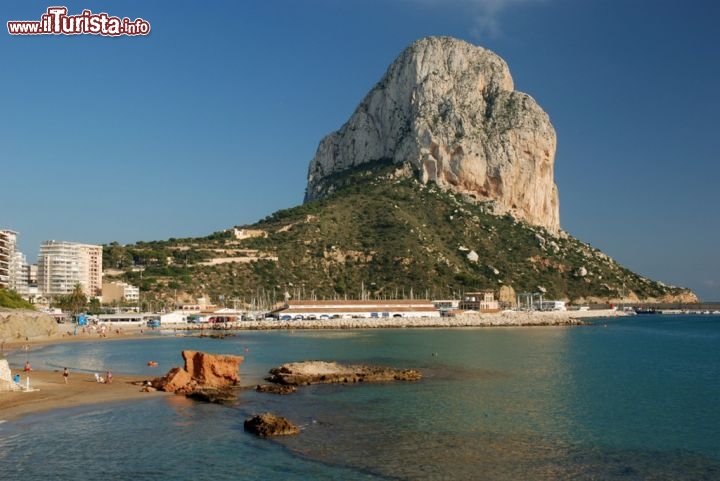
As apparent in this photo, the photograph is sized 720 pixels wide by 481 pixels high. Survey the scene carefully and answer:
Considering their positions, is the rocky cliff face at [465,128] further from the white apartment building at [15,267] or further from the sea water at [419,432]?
the sea water at [419,432]

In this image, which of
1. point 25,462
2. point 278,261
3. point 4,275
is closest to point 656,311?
point 278,261

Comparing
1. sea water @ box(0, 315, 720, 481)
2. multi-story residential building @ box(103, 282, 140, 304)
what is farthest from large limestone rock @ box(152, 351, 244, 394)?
multi-story residential building @ box(103, 282, 140, 304)

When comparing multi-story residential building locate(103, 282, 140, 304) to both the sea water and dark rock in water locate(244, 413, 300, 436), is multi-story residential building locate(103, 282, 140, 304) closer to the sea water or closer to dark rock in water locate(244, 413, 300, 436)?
the sea water

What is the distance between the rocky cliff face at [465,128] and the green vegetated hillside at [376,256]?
595 cm

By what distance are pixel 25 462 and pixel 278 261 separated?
129 metres

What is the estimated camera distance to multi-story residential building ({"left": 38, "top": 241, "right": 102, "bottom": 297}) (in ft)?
581

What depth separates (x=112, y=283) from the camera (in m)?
152

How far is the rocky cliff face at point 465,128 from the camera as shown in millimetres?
178000

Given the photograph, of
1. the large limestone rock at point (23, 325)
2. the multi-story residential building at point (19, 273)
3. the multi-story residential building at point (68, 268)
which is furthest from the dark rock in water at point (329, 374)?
the multi-story residential building at point (68, 268)

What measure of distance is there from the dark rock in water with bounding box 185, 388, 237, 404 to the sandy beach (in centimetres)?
284

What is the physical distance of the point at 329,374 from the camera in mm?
46312

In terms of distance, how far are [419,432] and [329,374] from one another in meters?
17.5

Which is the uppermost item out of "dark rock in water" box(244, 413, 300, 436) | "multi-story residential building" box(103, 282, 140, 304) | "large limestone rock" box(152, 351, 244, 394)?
"multi-story residential building" box(103, 282, 140, 304)

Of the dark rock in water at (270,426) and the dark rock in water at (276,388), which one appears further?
the dark rock in water at (276,388)
